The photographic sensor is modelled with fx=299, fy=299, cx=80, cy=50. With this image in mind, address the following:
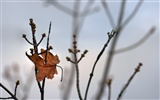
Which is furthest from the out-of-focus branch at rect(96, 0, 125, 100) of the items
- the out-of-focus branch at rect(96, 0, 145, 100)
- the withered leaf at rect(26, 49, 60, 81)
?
the withered leaf at rect(26, 49, 60, 81)

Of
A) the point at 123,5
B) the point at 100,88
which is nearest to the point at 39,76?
the point at 100,88

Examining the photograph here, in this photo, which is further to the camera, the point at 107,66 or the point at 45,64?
the point at 107,66

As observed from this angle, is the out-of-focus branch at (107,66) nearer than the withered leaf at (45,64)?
No

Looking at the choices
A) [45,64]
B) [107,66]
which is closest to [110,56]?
[107,66]

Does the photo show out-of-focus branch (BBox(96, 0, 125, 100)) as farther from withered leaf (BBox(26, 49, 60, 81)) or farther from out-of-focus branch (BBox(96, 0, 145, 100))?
withered leaf (BBox(26, 49, 60, 81))

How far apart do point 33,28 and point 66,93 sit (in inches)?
72.3

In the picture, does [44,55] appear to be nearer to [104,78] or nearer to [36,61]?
[36,61]

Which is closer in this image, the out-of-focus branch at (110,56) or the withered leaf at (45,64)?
the withered leaf at (45,64)

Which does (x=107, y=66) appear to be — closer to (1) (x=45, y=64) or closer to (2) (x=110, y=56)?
(2) (x=110, y=56)

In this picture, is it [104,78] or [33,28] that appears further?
[104,78]

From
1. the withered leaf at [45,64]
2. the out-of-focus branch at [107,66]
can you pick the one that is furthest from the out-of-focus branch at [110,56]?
the withered leaf at [45,64]

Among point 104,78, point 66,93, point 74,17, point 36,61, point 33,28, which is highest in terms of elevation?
point 74,17

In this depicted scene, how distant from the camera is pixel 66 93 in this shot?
122 inches

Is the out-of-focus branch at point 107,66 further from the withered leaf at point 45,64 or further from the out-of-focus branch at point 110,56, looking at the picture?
the withered leaf at point 45,64
